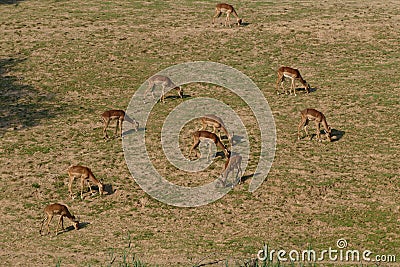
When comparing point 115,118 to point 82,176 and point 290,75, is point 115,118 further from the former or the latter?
point 290,75

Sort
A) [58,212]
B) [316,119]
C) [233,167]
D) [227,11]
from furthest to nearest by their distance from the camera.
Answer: [227,11]
[316,119]
[233,167]
[58,212]

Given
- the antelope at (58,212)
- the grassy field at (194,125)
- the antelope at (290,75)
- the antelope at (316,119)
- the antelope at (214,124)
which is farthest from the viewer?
the antelope at (290,75)

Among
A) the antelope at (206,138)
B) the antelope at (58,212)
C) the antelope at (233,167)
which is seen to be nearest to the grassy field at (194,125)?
the antelope at (58,212)

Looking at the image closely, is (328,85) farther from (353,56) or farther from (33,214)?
(33,214)

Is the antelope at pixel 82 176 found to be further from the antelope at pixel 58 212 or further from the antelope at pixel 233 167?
the antelope at pixel 233 167

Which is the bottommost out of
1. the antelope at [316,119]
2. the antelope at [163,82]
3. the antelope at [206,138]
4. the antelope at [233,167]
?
the antelope at [233,167]
